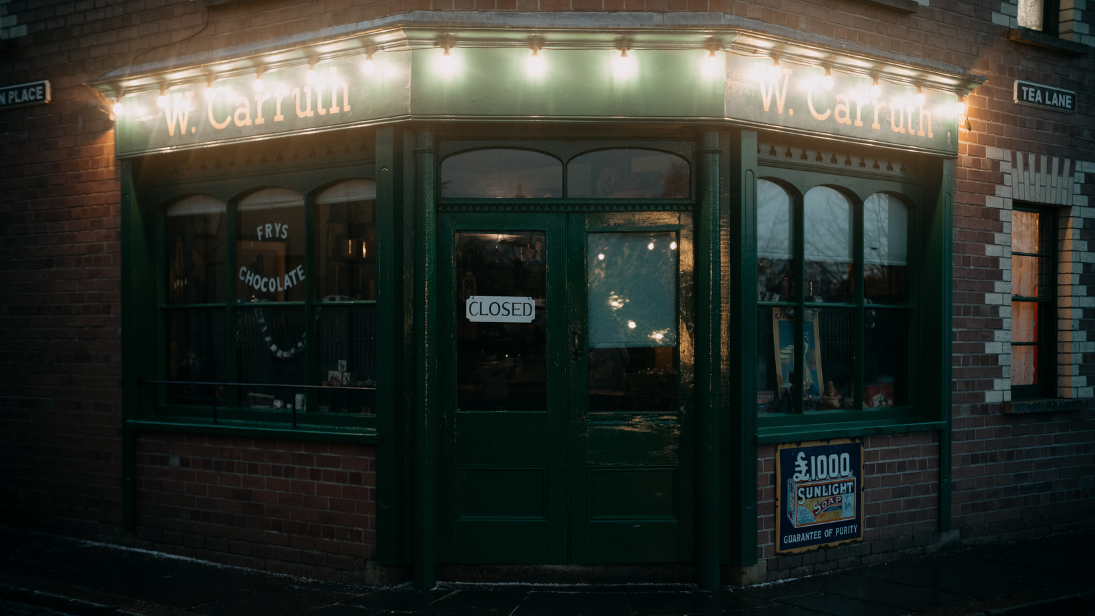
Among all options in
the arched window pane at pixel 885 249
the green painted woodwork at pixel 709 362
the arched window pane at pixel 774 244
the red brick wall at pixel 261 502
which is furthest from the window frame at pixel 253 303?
the arched window pane at pixel 885 249

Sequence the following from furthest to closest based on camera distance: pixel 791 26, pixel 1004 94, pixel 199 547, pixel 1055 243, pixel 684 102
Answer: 1. pixel 1055 243
2. pixel 1004 94
3. pixel 199 547
4. pixel 791 26
5. pixel 684 102


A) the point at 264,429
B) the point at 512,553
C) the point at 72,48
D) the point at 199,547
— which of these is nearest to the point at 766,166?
the point at 512,553

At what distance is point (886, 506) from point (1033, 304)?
8.56 feet

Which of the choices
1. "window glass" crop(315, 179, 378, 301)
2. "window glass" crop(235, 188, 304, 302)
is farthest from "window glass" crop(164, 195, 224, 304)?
"window glass" crop(315, 179, 378, 301)

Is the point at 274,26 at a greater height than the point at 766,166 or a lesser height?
greater

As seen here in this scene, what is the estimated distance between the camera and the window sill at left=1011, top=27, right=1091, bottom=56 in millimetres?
7035

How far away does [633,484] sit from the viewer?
5703 mm

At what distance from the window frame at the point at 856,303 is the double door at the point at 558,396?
0.66m

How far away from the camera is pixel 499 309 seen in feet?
18.7

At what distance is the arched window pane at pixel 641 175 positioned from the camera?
5.76 metres

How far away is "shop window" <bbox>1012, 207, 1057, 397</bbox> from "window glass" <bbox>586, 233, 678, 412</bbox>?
361cm

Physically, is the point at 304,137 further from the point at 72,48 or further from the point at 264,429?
the point at 72,48

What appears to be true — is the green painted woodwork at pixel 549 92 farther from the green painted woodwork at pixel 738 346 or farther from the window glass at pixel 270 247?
the window glass at pixel 270 247

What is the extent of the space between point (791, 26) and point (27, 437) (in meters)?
7.10
